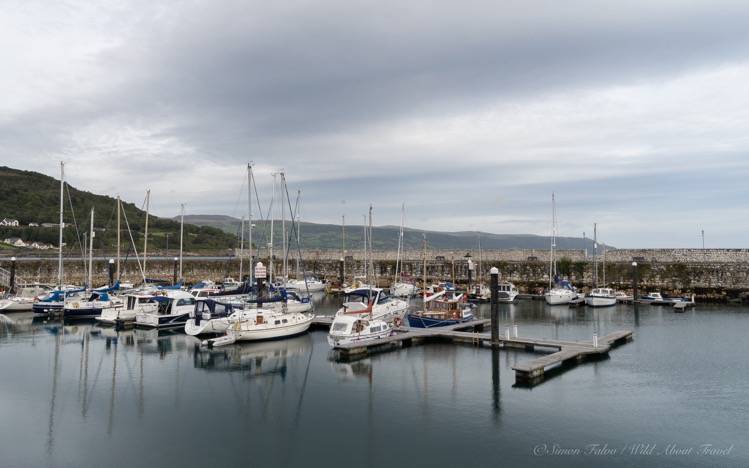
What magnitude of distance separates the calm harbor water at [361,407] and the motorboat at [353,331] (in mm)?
1047

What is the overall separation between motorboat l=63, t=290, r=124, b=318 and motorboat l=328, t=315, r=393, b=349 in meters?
18.7

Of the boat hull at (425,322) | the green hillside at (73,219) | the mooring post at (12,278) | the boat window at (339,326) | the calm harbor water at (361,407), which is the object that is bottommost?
the calm harbor water at (361,407)

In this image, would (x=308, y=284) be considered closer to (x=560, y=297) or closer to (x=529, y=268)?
(x=529, y=268)

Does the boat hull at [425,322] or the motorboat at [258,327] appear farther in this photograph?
the boat hull at [425,322]

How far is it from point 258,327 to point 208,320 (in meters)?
3.40

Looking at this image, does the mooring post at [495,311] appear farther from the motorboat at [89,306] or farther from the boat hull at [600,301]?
the motorboat at [89,306]

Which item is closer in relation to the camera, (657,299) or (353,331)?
(353,331)

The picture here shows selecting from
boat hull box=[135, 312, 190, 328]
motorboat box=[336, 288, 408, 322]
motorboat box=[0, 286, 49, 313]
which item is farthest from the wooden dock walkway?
motorboat box=[0, 286, 49, 313]

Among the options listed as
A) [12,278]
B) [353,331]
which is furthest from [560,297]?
[12,278]

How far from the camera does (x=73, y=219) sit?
100 meters

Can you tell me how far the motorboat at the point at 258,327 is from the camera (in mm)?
27984

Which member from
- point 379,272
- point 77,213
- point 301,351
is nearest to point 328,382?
point 301,351

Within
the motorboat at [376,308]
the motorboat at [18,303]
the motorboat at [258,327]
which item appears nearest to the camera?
the motorboat at [258,327]

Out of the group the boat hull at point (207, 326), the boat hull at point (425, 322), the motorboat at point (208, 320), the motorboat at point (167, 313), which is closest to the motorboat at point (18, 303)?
the motorboat at point (167, 313)
